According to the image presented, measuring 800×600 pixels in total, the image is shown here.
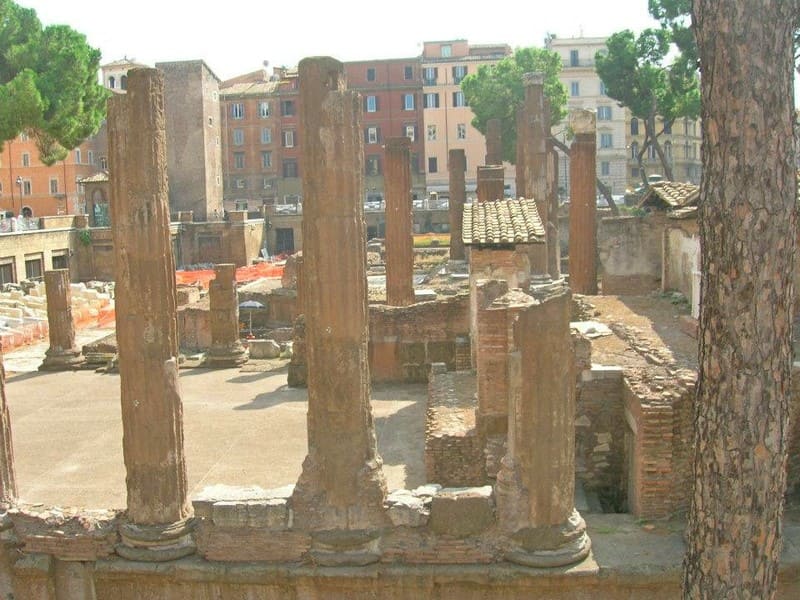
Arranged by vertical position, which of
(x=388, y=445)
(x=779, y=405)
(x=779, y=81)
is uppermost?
(x=779, y=81)

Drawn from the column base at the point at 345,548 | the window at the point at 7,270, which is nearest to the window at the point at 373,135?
the window at the point at 7,270

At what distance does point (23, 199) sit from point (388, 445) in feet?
159

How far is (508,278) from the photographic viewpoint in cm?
1188

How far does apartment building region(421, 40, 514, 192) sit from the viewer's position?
53719 millimetres

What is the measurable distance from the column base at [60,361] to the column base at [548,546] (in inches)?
505

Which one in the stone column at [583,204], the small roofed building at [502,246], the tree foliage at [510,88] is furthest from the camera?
the tree foliage at [510,88]

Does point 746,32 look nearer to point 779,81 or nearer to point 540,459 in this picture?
point 779,81

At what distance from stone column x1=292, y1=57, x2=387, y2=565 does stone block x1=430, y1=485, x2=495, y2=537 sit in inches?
17.7

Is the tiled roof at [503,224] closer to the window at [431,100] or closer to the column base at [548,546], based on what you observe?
the column base at [548,546]

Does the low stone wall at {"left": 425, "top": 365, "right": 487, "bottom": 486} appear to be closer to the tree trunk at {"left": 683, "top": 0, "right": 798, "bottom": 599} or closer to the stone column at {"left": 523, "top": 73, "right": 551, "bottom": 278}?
the tree trunk at {"left": 683, "top": 0, "right": 798, "bottom": 599}

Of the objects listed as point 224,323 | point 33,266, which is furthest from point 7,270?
point 224,323

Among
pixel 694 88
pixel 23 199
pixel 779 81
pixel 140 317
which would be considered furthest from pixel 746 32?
pixel 23 199

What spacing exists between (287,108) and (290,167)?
364 cm

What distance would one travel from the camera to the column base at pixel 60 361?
695 inches
